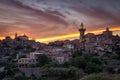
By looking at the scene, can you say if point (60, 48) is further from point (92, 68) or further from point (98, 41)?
point (92, 68)

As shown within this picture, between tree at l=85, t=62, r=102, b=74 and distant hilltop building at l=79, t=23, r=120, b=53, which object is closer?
tree at l=85, t=62, r=102, b=74

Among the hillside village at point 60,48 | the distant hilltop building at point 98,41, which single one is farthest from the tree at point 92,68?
the distant hilltop building at point 98,41

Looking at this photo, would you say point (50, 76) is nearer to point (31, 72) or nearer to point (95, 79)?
point (31, 72)

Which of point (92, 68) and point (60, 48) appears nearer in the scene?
point (92, 68)

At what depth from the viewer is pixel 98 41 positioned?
43750 millimetres

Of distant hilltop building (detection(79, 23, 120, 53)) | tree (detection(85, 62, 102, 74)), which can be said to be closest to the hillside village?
distant hilltop building (detection(79, 23, 120, 53))

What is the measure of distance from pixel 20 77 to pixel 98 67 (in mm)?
6272

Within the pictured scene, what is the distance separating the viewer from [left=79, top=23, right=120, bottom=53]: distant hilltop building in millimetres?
38941

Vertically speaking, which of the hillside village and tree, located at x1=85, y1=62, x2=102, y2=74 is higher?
the hillside village

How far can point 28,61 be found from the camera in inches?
1321

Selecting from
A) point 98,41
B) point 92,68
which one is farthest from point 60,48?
point 92,68

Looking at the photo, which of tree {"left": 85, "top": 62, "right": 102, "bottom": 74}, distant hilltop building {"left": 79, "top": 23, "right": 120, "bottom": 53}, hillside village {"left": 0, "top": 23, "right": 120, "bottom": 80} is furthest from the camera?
distant hilltop building {"left": 79, "top": 23, "right": 120, "bottom": 53}

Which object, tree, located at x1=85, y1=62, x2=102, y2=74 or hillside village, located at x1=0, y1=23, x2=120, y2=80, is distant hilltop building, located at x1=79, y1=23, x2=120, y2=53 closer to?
hillside village, located at x1=0, y1=23, x2=120, y2=80

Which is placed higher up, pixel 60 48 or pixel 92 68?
pixel 60 48
